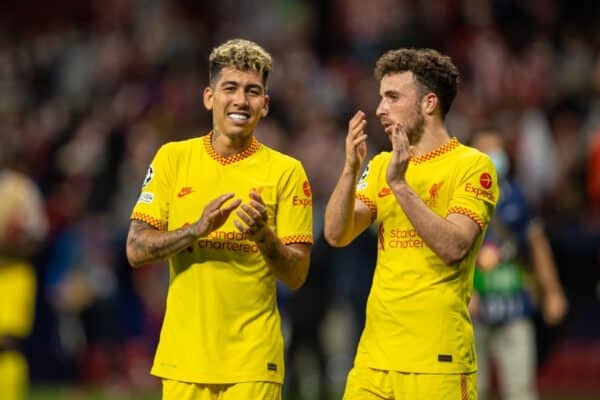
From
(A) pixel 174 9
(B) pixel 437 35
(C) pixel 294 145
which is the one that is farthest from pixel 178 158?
(A) pixel 174 9

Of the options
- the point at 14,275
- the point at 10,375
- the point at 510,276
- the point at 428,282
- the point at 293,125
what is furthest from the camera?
the point at 293,125

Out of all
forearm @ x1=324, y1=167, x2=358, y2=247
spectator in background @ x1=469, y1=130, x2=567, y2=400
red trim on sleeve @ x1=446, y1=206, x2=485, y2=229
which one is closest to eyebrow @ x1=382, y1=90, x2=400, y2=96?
forearm @ x1=324, y1=167, x2=358, y2=247

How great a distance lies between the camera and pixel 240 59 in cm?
716

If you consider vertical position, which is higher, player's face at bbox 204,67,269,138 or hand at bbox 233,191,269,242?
player's face at bbox 204,67,269,138

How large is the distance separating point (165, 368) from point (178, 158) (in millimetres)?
1062

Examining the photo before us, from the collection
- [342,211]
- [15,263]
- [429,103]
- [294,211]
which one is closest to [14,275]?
[15,263]

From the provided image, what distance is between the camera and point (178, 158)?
7242mm

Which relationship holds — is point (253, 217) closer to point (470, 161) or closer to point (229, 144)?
point (229, 144)

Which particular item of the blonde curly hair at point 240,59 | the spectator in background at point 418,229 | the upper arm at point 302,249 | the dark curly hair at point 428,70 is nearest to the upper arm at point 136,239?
the upper arm at point 302,249

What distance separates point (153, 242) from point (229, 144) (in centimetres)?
66

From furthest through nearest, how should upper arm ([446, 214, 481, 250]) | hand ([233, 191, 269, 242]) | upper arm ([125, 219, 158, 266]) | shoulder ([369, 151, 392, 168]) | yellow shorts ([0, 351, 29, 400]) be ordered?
yellow shorts ([0, 351, 29, 400]) < shoulder ([369, 151, 392, 168]) < upper arm ([125, 219, 158, 266]) < upper arm ([446, 214, 481, 250]) < hand ([233, 191, 269, 242])

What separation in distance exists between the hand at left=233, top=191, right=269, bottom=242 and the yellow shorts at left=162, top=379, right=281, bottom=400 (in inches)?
30.8

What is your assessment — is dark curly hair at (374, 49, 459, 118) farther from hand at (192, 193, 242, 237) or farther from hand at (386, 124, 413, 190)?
hand at (192, 193, 242, 237)

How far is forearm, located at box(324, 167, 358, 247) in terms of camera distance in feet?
23.2
